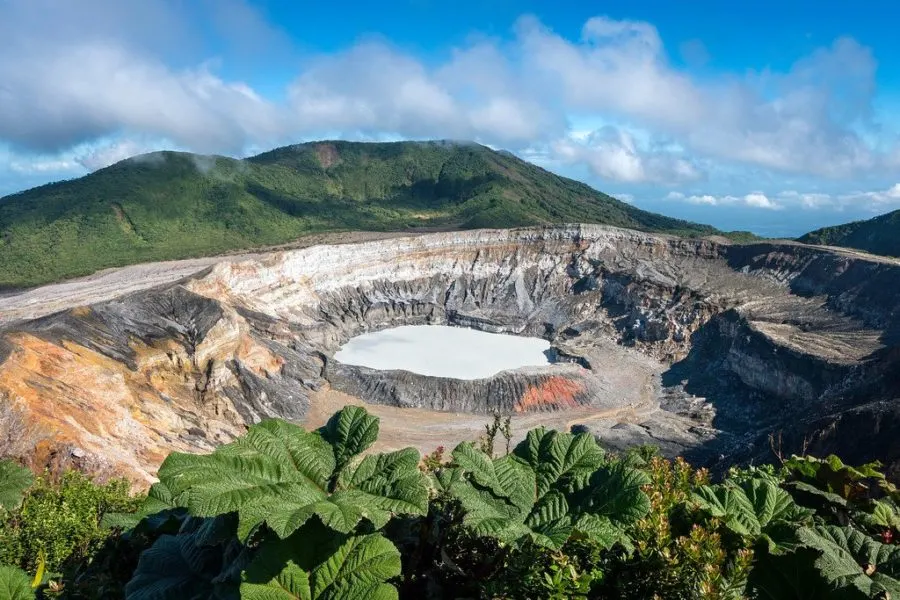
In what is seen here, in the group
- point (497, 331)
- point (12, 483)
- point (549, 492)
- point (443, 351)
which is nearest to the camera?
point (549, 492)

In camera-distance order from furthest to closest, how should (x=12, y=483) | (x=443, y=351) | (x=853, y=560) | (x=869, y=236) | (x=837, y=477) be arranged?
(x=869, y=236) → (x=443, y=351) → (x=12, y=483) → (x=837, y=477) → (x=853, y=560)

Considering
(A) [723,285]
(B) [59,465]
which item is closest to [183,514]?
(B) [59,465]

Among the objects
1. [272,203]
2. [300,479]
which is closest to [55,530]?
[300,479]

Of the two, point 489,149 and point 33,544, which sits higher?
point 489,149

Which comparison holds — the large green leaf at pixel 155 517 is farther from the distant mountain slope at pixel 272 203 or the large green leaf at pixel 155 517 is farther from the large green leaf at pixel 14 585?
the distant mountain slope at pixel 272 203

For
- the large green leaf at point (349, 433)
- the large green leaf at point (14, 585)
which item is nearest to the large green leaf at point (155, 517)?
the large green leaf at point (14, 585)

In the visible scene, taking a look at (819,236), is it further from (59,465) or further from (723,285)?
(59,465)

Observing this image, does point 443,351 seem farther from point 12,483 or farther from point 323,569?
point 323,569
